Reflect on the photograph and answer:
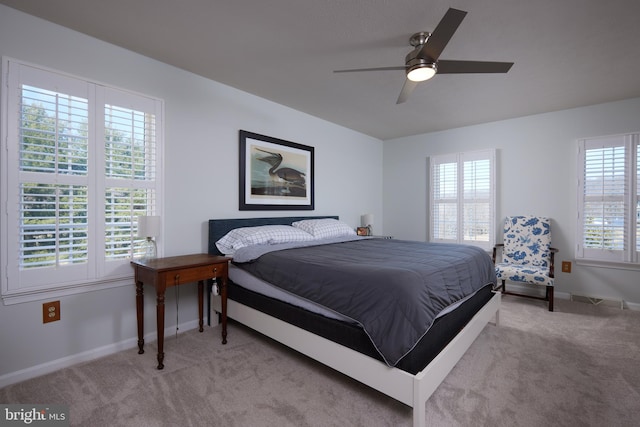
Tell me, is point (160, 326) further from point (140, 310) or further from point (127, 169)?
point (127, 169)

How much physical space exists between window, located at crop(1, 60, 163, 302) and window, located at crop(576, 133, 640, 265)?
485 cm

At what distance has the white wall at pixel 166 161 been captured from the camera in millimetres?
1974

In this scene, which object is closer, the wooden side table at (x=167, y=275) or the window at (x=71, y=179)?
the window at (x=71, y=179)

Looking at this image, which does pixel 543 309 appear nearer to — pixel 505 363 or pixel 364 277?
pixel 505 363

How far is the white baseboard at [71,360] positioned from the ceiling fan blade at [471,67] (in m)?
3.11

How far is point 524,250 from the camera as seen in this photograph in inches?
153

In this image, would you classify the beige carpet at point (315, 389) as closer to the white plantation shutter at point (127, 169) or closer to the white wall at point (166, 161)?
the white wall at point (166, 161)

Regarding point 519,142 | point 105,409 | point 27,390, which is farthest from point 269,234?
point 519,142

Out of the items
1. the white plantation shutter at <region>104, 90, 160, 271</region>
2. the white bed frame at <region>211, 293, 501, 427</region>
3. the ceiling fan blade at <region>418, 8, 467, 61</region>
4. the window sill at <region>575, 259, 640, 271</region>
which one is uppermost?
the ceiling fan blade at <region>418, 8, 467, 61</region>

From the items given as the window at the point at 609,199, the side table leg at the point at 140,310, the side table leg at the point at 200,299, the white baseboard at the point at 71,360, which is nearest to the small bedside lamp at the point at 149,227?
the side table leg at the point at 140,310

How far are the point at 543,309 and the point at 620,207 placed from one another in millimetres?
1531

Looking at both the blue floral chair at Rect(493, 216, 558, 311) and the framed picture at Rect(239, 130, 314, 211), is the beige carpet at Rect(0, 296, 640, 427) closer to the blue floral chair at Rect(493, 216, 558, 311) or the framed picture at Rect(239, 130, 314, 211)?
the blue floral chair at Rect(493, 216, 558, 311)

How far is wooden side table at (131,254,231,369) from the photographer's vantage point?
6.82 feet

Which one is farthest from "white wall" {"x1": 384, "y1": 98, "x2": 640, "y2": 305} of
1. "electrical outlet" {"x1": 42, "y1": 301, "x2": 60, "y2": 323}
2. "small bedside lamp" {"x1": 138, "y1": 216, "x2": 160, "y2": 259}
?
"electrical outlet" {"x1": 42, "y1": 301, "x2": 60, "y2": 323}
